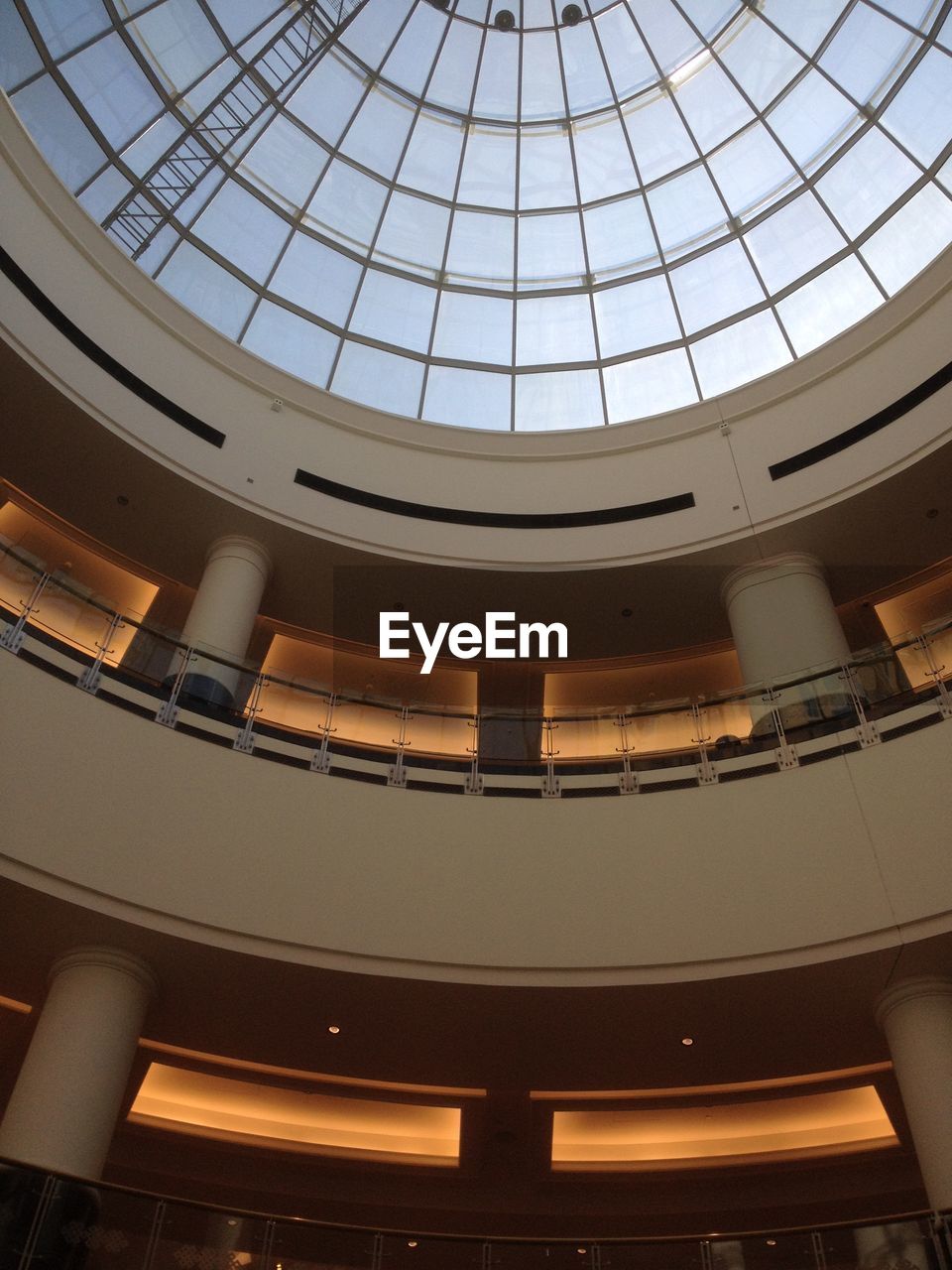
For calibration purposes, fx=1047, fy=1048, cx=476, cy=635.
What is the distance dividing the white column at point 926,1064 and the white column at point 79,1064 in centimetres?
740

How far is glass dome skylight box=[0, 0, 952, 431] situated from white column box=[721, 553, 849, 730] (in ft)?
15.8

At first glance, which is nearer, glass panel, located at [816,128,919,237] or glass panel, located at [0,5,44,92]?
glass panel, located at [0,5,44,92]

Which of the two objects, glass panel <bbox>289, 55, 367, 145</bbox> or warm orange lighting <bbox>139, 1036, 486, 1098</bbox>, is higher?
glass panel <bbox>289, 55, 367, 145</bbox>

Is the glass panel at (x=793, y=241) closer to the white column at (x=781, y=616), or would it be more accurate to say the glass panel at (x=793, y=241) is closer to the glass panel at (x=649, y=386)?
the glass panel at (x=649, y=386)

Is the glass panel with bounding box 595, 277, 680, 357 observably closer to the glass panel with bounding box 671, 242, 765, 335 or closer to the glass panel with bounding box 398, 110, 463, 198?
the glass panel with bounding box 671, 242, 765, 335

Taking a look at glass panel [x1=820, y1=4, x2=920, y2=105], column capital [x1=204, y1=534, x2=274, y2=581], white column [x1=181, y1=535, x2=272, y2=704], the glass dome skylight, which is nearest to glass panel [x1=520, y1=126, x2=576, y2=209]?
the glass dome skylight

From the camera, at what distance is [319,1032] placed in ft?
37.9

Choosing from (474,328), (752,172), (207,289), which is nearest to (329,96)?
(207,289)

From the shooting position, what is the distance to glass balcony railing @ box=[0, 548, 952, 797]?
11852mm

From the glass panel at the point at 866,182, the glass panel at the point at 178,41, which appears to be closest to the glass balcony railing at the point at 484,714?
the glass panel at the point at 866,182

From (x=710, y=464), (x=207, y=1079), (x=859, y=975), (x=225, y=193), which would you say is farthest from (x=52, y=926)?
(x=225, y=193)

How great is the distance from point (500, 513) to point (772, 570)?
4966 millimetres

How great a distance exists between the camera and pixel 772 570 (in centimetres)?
1784

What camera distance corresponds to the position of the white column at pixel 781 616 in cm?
1636
